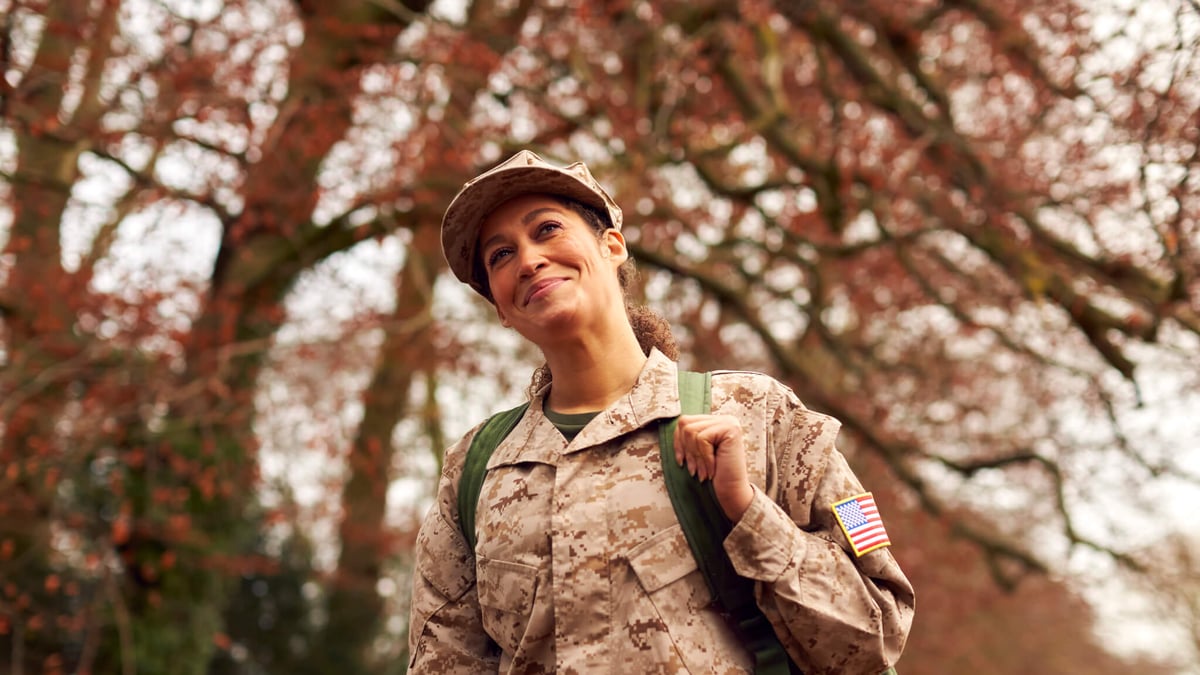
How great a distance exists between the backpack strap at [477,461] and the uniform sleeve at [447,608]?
0.15 ft

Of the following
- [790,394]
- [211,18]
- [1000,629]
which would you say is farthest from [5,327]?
[1000,629]

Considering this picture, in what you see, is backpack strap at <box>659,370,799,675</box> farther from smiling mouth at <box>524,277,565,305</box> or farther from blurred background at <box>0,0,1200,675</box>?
blurred background at <box>0,0,1200,675</box>

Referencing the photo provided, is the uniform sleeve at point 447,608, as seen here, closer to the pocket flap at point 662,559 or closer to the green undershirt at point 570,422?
the green undershirt at point 570,422

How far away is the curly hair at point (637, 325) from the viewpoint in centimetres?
309

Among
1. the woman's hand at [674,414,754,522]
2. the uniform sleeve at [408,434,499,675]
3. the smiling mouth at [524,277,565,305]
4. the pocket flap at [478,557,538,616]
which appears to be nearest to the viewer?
the woman's hand at [674,414,754,522]

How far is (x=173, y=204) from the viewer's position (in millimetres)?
9469

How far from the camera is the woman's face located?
2.83m

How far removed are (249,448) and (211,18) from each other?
11.9 ft

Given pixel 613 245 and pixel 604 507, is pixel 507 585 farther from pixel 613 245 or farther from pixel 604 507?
pixel 613 245

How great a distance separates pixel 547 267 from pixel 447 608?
92 cm

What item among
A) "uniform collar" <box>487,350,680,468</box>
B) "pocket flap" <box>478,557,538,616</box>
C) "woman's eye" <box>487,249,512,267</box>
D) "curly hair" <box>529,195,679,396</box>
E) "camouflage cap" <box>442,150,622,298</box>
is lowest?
"pocket flap" <box>478,557,538,616</box>

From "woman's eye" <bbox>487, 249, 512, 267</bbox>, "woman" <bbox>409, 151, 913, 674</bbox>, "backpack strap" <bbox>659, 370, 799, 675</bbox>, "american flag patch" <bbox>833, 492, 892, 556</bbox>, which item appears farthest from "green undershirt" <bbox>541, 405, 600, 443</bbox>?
"american flag patch" <bbox>833, 492, 892, 556</bbox>

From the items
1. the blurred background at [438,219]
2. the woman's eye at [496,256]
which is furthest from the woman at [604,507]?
the blurred background at [438,219]

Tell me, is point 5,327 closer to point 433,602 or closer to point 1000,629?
point 433,602
